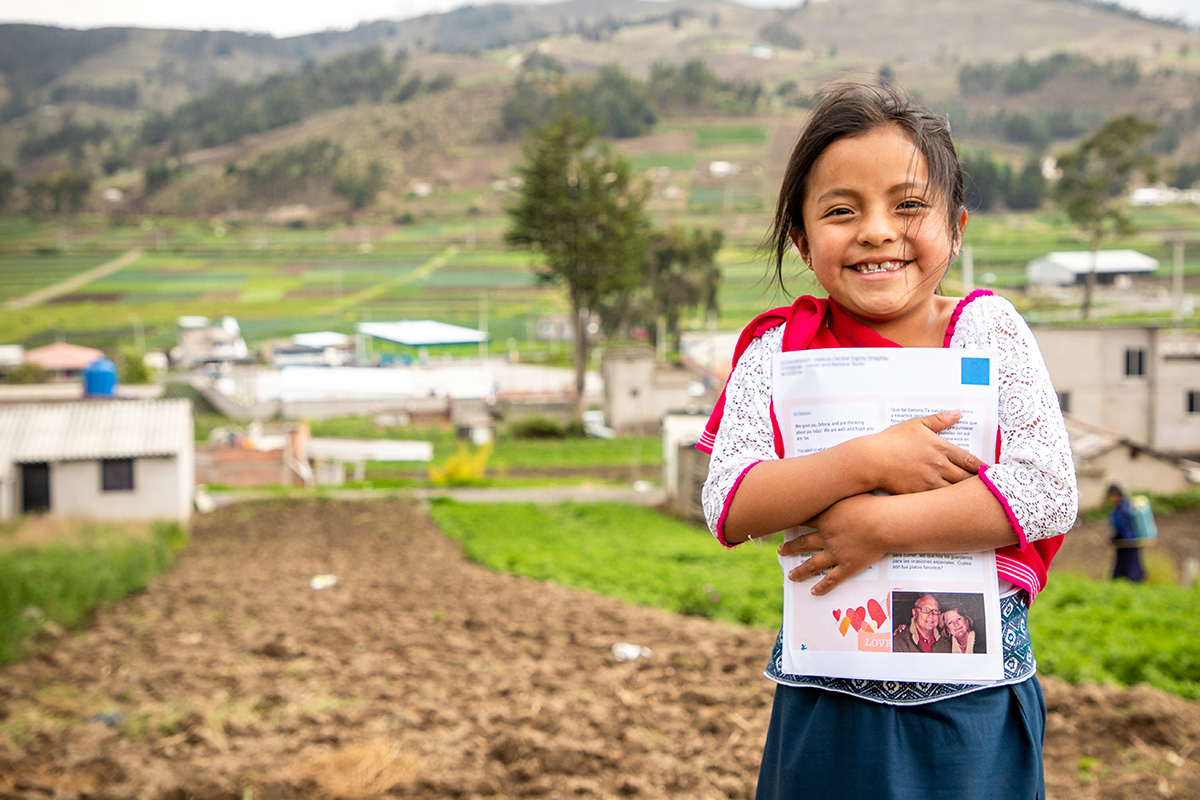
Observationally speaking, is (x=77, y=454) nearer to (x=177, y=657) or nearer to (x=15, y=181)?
(x=177, y=657)

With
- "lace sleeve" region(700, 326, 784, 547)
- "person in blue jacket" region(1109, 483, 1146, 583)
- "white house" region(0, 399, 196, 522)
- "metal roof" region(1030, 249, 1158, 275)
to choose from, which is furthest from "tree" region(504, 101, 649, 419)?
"lace sleeve" region(700, 326, 784, 547)

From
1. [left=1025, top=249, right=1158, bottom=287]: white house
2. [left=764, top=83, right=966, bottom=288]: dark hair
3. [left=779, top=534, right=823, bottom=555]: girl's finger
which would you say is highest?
[left=1025, top=249, right=1158, bottom=287]: white house

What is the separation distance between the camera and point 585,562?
1144 centimetres

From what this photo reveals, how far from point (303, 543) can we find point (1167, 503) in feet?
57.0

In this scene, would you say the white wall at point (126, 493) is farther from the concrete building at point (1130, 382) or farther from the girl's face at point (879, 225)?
the concrete building at point (1130, 382)

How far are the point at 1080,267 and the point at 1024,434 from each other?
75.4m

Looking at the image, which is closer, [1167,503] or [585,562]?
[585,562]

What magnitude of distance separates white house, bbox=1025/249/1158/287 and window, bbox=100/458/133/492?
214 feet

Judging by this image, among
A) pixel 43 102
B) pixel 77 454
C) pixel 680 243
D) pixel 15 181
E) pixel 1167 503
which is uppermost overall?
pixel 43 102

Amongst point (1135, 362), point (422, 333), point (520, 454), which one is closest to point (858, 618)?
point (1135, 362)

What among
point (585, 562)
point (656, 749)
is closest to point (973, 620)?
point (656, 749)

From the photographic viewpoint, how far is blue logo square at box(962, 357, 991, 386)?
135 centimetres

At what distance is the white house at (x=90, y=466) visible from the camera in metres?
15.2

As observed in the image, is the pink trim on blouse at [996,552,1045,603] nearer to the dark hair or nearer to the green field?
the dark hair
